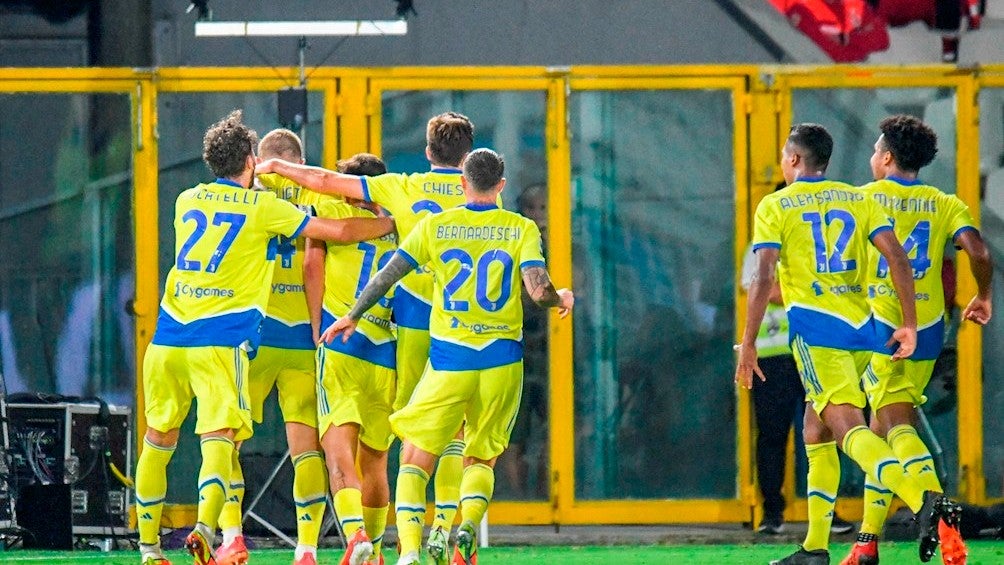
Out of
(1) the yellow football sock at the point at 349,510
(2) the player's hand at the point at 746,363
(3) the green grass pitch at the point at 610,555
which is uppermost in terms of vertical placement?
(2) the player's hand at the point at 746,363

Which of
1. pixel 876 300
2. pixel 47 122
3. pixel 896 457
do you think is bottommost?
pixel 896 457

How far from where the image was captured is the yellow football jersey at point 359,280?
8953 millimetres

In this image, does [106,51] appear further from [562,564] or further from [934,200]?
[934,200]

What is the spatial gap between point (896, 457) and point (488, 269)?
79.4 inches

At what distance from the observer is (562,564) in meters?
9.92

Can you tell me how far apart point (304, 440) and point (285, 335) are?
50 cm

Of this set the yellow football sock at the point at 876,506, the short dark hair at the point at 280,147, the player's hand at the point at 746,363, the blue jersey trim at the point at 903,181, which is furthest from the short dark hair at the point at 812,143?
the short dark hair at the point at 280,147

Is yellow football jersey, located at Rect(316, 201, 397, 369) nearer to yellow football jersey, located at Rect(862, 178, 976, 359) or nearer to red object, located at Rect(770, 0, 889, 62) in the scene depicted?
yellow football jersey, located at Rect(862, 178, 976, 359)

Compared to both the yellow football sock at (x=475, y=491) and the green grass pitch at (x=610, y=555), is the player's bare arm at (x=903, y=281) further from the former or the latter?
the yellow football sock at (x=475, y=491)

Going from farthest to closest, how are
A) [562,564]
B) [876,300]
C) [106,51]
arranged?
[106,51], [562,564], [876,300]

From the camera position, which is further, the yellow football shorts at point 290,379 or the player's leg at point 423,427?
the yellow football shorts at point 290,379

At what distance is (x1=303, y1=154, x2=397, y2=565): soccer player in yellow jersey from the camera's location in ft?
28.8

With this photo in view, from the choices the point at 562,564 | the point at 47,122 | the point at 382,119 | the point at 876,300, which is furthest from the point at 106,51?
the point at 876,300

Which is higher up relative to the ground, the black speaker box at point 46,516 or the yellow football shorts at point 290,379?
the yellow football shorts at point 290,379
